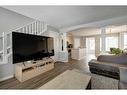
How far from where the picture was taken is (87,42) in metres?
10.4

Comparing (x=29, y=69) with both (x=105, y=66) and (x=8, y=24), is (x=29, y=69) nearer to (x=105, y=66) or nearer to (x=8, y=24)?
(x=8, y=24)

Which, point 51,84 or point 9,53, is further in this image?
point 9,53

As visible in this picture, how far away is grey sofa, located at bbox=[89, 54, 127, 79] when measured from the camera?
2455 millimetres

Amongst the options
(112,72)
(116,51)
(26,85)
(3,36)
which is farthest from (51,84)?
(116,51)

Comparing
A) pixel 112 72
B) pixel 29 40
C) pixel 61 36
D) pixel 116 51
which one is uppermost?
pixel 61 36

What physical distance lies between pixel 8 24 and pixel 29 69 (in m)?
1.73

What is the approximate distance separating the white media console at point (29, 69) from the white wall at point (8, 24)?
296 millimetres

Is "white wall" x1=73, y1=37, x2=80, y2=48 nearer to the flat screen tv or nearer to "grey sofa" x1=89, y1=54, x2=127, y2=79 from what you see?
the flat screen tv

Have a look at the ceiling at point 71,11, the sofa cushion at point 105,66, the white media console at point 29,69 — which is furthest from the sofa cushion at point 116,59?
the white media console at point 29,69

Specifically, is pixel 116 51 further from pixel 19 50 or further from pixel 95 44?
pixel 95 44

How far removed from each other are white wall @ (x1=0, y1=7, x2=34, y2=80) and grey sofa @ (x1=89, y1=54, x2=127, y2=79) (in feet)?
9.39

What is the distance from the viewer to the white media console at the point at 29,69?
9.16 feet

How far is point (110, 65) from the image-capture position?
8.27 feet

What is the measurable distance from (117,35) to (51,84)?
8660mm
